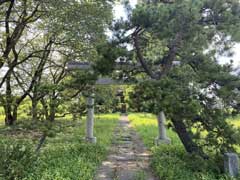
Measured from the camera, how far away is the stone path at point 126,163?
5371mm

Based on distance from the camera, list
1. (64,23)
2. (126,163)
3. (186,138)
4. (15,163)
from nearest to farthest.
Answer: (15,163), (186,138), (126,163), (64,23)

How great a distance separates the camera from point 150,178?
17.4 feet

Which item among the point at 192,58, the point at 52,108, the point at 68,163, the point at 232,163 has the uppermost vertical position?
the point at 192,58

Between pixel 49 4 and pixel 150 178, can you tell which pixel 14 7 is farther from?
pixel 150 178

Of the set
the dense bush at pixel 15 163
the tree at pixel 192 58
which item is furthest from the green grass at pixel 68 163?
the tree at pixel 192 58

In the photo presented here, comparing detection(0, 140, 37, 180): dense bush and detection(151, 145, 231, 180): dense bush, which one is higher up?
detection(0, 140, 37, 180): dense bush

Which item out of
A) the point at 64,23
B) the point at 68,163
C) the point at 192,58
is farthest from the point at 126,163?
the point at 64,23

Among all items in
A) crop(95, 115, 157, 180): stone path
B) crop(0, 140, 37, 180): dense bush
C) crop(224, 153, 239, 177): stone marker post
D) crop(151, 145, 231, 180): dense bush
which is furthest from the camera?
crop(95, 115, 157, 180): stone path

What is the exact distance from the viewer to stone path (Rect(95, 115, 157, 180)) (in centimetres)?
537

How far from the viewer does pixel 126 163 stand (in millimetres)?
6574

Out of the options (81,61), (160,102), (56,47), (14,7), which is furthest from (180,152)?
(14,7)

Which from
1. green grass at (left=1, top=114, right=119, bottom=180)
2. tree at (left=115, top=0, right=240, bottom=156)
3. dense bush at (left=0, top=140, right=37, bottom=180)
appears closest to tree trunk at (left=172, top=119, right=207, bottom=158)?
tree at (left=115, top=0, right=240, bottom=156)

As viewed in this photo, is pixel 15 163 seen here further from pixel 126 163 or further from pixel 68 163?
pixel 126 163

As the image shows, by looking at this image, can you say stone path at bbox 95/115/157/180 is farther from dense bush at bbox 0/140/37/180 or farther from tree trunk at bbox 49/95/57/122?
tree trunk at bbox 49/95/57/122
